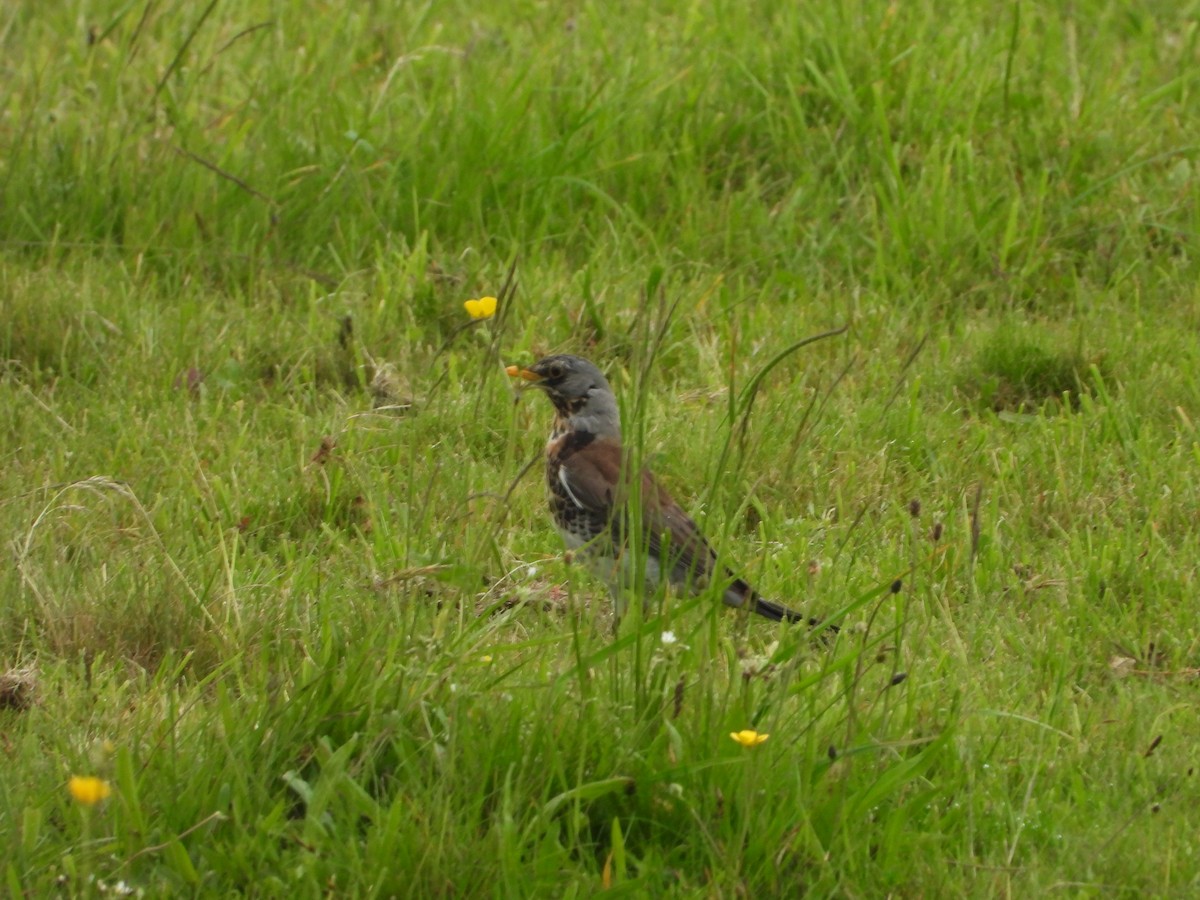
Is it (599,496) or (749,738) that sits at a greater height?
(749,738)

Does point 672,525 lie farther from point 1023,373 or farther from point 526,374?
point 1023,373

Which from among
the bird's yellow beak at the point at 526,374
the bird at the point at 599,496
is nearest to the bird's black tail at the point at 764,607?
the bird at the point at 599,496

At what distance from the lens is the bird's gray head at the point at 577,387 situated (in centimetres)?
501

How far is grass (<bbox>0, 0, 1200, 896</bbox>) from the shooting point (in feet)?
10.5

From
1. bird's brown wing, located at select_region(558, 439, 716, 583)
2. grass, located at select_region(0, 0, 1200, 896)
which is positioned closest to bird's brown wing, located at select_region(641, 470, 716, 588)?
bird's brown wing, located at select_region(558, 439, 716, 583)

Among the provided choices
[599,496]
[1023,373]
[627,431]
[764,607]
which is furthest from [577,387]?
[627,431]

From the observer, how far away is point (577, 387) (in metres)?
5.02

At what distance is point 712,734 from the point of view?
10.7ft

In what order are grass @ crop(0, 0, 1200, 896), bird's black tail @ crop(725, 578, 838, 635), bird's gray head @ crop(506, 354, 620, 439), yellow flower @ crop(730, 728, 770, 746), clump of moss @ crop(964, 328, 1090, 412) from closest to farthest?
yellow flower @ crop(730, 728, 770, 746)
grass @ crop(0, 0, 1200, 896)
bird's black tail @ crop(725, 578, 838, 635)
bird's gray head @ crop(506, 354, 620, 439)
clump of moss @ crop(964, 328, 1090, 412)

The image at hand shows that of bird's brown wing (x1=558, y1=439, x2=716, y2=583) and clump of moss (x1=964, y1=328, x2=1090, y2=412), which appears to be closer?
bird's brown wing (x1=558, y1=439, x2=716, y2=583)

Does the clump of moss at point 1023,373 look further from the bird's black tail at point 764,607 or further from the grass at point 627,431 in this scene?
the bird's black tail at point 764,607

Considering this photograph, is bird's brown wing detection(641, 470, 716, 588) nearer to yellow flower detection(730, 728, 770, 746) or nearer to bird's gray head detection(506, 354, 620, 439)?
bird's gray head detection(506, 354, 620, 439)

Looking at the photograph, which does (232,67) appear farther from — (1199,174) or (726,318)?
(1199,174)

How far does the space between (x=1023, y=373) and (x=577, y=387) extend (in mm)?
1553
